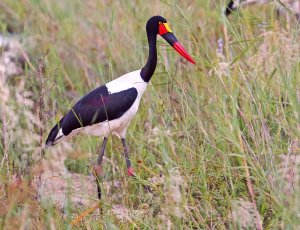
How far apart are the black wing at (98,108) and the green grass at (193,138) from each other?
0.15m

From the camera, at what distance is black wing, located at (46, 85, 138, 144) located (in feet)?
14.4

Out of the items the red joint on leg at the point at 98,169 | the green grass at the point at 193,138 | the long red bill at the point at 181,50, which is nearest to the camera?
the green grass at the point at 193,138

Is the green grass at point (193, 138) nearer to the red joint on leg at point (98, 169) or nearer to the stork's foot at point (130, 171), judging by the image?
the stork's foot at point (130, 171)

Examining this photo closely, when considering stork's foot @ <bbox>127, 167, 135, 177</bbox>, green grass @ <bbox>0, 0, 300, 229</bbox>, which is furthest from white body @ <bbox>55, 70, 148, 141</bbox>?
stork's foot @ <bbox>127, 167, 135, 177</bbox>

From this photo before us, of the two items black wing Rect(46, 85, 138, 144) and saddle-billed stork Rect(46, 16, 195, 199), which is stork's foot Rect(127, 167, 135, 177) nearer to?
saddle-billed stork Rect(46, 16, 195, 199)

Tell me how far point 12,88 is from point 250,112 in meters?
2.05

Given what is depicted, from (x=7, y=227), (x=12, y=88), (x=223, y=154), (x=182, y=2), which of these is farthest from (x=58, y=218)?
(x=182, y=2)

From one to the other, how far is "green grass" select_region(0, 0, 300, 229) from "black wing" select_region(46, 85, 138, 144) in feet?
0.50

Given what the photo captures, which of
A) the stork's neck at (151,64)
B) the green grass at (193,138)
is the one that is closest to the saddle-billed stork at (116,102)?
the stork's neck at (151,64)

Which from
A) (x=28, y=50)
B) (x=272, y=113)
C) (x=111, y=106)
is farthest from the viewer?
(x=28, y=50)

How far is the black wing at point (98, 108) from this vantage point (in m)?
4.38

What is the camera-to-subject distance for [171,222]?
338 centimetres

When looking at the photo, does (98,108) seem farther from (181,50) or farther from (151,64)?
(181,50)

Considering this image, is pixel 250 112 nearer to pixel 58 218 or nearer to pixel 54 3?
pixel 58 218
